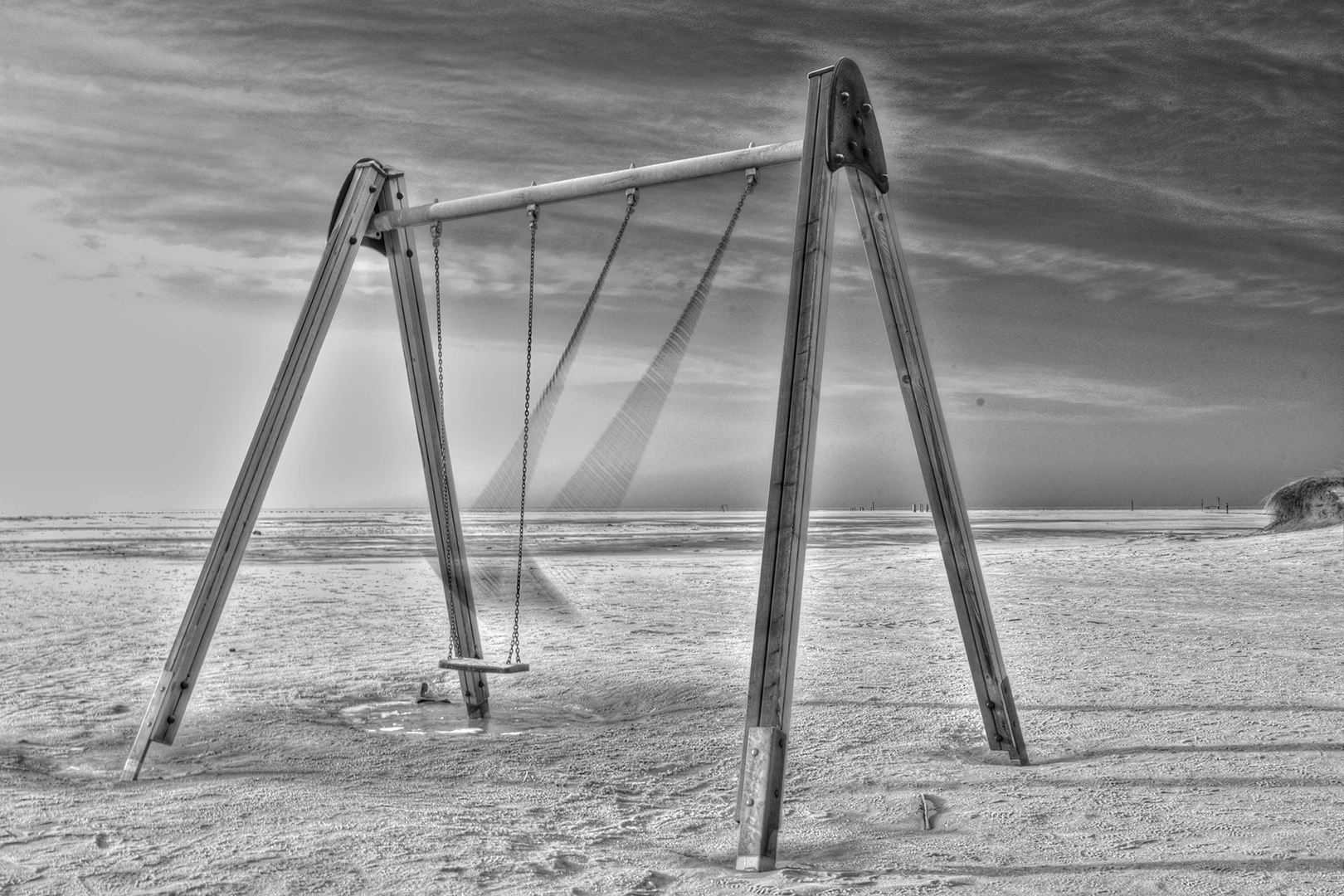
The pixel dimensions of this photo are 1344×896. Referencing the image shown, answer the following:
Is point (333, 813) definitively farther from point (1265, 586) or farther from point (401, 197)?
point (1265, 586)

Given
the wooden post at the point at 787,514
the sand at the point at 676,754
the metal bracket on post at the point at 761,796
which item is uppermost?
the wooden post at the point at 787,514

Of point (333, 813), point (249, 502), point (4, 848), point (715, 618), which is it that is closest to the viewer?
point (4, 848)

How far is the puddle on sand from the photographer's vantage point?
17.7ft

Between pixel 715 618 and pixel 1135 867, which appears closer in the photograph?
pixel 1135 867

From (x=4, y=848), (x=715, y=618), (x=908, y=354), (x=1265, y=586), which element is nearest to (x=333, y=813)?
(x=4, y=848)

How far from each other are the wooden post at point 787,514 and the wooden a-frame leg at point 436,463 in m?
2.69

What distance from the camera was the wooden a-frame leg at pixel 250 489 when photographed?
4543 mm

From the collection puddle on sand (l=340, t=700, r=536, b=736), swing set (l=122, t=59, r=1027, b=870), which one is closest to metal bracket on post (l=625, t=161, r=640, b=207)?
swing set (l=122, t=59, r=1027, b=870)

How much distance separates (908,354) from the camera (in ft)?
14.4

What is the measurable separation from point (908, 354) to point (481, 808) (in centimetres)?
266

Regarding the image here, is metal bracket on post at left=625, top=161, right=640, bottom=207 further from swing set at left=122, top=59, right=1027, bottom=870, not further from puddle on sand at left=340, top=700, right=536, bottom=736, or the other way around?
puddle on sand at left=340, top=700, right=536, bottom=736

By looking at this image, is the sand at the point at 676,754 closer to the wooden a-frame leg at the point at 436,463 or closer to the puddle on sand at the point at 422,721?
the puddle on sand at the point at 422,721

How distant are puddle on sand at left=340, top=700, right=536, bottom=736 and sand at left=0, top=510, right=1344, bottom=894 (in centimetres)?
3

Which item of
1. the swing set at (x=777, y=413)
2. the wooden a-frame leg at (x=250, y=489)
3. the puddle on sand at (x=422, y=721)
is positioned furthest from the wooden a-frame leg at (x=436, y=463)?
the wooden a-frame leg at (x=250, y=489)
